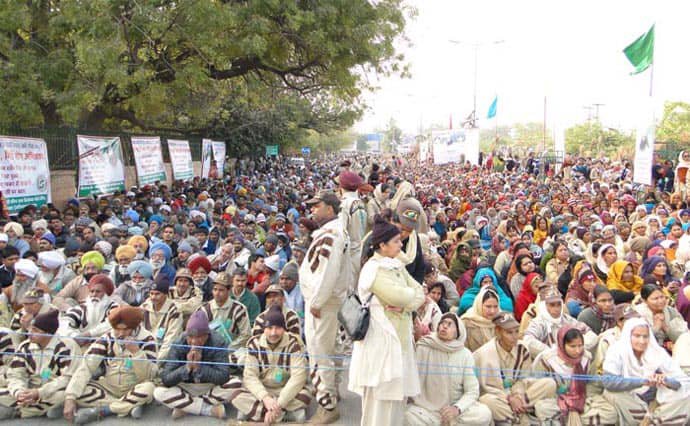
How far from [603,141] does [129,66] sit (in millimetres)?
46379

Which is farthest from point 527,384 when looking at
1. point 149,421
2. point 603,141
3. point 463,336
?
point 603,141

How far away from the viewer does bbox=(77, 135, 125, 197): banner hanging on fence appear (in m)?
11.5

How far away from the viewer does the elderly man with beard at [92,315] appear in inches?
203

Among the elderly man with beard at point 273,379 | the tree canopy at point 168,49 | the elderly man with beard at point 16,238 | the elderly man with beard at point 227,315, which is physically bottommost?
the elderly man with beard at point 273,379

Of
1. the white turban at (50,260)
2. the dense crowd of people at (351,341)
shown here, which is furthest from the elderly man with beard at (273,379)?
the white turban at (50,260)

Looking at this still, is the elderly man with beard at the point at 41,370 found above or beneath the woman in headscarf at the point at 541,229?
beneath

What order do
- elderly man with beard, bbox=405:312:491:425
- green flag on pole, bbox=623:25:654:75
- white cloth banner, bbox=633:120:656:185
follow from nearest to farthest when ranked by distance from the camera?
elderly man with beard, bbox=405:312:491:425, white cloth banner, bbox=633:120:656:185, green flag on pole, bbox=623:25:654:75

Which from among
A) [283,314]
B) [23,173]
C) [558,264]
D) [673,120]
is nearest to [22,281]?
[283,314]

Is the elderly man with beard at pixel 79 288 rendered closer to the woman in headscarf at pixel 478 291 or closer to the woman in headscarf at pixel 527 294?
the woman in headscarf at pixel 478 291

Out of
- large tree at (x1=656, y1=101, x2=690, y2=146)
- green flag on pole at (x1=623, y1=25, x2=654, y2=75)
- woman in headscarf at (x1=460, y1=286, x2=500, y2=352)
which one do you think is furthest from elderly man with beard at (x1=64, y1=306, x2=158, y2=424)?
large tree at (x1=656, y1=101, x2=690, y2=146)

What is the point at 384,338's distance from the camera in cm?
374

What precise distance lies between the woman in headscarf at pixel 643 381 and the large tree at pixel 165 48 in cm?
900

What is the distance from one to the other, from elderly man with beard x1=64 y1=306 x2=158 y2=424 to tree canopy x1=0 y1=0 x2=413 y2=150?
686 centimetres

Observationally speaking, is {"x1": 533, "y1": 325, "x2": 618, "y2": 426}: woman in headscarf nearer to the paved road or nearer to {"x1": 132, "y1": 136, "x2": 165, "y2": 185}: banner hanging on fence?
the paved road
